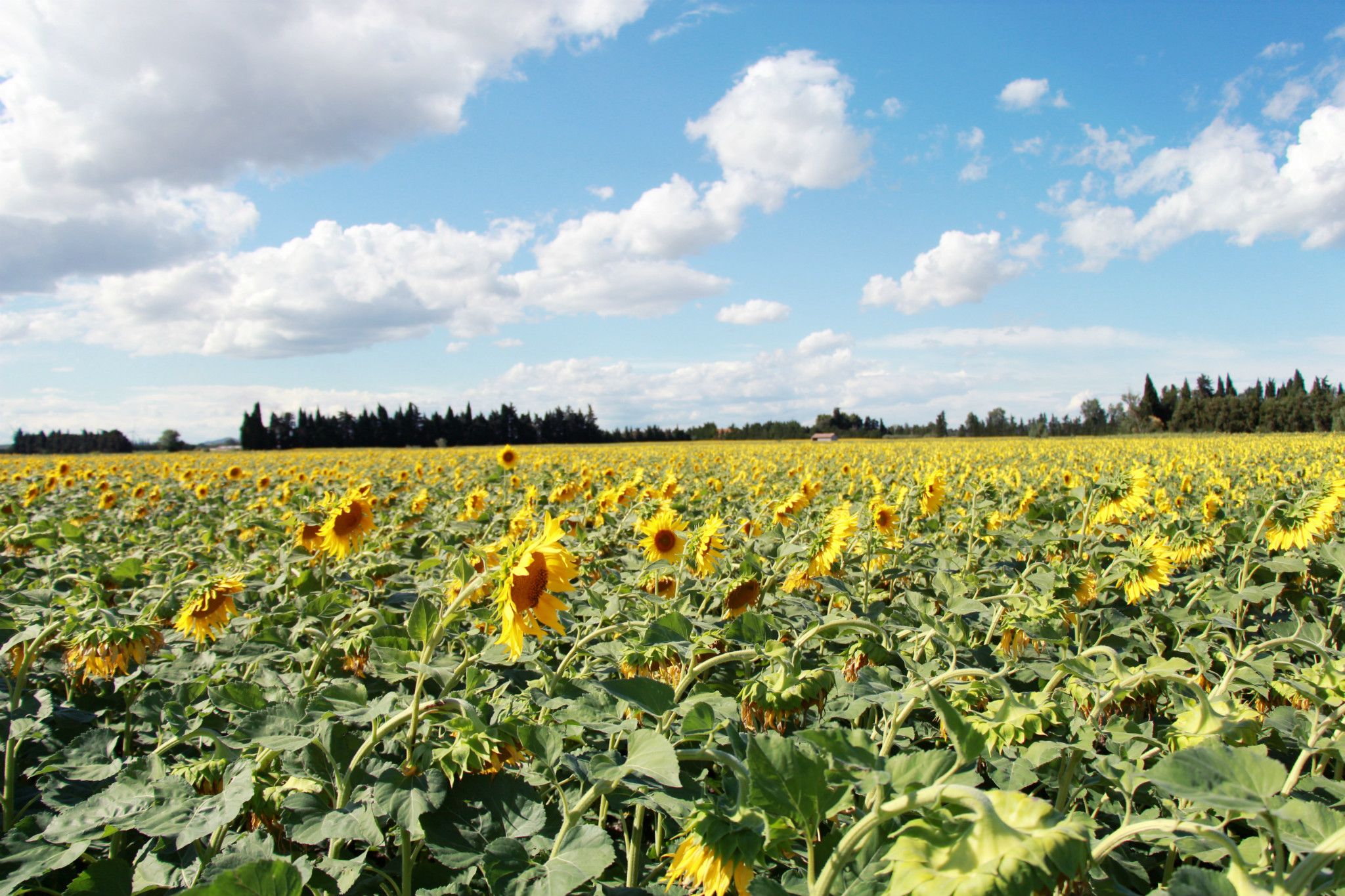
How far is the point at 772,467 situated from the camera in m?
13.4

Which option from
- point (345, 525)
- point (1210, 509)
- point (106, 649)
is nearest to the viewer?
point (106, 649)

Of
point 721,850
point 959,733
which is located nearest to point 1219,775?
point 959,733

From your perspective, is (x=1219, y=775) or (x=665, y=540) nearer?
(x=1219, y=775)

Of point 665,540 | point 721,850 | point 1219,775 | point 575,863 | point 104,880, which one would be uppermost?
point 1219,775

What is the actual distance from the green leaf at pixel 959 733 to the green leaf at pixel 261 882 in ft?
3.53

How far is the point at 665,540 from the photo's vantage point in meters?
4.02

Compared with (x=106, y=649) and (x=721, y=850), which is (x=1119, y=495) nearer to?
→ (x=721, y=850)

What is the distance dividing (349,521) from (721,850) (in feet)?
10.1

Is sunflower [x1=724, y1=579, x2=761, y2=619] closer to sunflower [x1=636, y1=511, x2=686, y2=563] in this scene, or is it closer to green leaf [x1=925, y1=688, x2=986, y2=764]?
sunflower [x1=636, y1=511, x2=686, y2=563]

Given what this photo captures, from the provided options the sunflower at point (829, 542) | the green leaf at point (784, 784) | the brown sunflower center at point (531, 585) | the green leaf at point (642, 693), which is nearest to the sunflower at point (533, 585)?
the brown sunflower center at point (531, 585)

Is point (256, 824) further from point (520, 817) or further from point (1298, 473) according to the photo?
point (1298, 473)

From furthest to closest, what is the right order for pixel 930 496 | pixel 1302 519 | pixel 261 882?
pixel 930 496, pixel 1302 519, pixel 261 882

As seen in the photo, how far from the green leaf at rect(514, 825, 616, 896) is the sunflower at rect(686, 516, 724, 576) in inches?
77.6

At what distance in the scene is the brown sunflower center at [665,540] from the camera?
3980 millimetres
